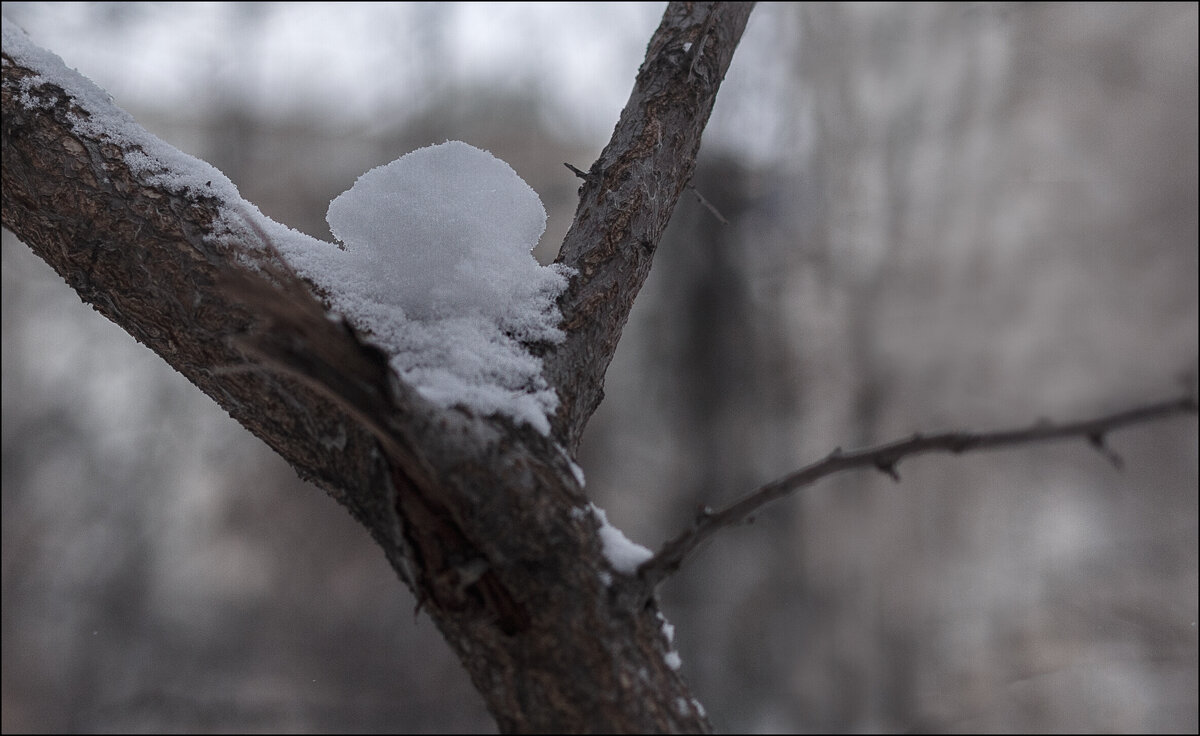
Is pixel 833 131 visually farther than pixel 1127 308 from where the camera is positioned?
Yes

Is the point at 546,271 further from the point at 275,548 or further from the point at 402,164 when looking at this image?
the point at 275,548

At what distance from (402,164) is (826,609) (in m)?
1.69

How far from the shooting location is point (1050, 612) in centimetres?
163

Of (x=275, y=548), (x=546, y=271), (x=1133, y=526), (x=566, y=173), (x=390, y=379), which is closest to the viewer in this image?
(x=390, y=379)

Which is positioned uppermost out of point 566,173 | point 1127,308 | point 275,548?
point 566,173

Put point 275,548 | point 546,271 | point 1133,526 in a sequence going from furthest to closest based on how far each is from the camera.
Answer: point 275,548
point 1133,526
point 546,271

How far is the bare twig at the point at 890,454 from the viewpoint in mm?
236

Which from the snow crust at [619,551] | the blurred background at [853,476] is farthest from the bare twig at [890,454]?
the blurred background at [853,476]

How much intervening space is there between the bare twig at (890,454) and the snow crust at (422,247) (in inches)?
3.8

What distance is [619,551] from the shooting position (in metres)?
0.31

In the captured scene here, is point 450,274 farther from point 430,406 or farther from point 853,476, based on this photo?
point 853,476

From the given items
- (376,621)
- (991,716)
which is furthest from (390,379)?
(991,716)

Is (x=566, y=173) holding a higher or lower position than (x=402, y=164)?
higher

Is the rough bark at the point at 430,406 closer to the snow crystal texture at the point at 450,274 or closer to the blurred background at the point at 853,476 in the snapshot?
the snow crystal texture at the point at 450,274
